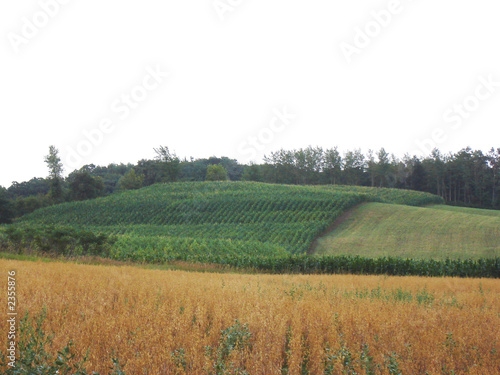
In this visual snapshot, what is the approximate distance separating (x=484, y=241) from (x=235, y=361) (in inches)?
1385

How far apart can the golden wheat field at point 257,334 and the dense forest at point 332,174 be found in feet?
246

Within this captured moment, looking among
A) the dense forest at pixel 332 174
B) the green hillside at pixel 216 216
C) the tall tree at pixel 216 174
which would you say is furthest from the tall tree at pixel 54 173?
the tall tree at pixel 216 174

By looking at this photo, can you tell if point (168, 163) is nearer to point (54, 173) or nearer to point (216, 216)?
point (54, 173)

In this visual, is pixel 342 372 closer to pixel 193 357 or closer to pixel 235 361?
pixel 235 361

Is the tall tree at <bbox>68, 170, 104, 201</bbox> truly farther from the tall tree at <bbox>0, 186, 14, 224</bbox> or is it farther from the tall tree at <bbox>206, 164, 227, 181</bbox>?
the tall tree at <bbox>206, 164, 227, 181</bbox>

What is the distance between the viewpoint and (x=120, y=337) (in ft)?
17.5

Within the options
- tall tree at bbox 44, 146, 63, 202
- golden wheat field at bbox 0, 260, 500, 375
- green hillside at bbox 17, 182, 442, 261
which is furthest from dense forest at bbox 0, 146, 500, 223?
golden wheat field at bbox 0, 260, 500, 375

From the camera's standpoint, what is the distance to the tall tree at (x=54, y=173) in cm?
7644

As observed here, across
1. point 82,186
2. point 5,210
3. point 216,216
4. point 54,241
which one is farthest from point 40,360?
point 82,186

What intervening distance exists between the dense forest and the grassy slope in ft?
147

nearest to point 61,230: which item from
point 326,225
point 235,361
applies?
point 235,361

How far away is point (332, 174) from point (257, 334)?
94976 millimetres

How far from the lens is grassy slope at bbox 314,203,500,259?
31734 mm

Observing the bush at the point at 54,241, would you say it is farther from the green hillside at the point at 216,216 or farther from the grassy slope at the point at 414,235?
the grassy slope at the point at 414,235
